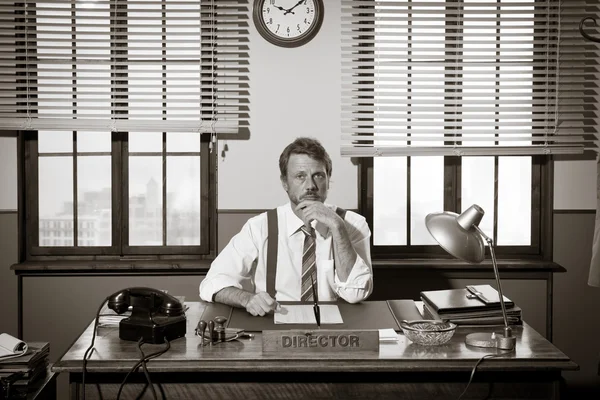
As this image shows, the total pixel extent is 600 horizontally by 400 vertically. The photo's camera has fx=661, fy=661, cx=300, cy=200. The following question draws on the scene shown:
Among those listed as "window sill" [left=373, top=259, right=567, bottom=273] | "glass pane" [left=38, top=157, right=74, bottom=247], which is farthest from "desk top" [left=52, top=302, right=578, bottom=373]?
"glass pane" [left=38, top=157, right=74, bottom=247]

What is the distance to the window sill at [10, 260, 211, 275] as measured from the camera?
360 cm

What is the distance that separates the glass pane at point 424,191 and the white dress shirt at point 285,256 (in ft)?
3.07

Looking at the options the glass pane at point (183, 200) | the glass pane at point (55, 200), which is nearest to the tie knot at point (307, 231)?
the glass pane at point (183, 200)

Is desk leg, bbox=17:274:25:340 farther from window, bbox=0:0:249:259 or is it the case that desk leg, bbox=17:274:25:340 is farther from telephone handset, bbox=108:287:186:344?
telephone handset, bbox=108:287:186:344

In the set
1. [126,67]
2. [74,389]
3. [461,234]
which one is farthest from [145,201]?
[461,234]

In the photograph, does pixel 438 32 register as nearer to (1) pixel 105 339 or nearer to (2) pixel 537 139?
(2) pixel 537 139

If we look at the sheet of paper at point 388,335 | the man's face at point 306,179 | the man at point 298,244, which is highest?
the man's face at point 306,179

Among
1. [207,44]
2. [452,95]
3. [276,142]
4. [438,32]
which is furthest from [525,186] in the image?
[207,44]

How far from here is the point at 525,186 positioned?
3799 mm

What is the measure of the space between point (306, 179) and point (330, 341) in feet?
3.48

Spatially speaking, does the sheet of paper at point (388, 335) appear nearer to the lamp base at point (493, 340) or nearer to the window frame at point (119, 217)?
the lamp base at point (493, 340)

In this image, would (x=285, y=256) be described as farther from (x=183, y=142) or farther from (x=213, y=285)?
(x=183, y=142)

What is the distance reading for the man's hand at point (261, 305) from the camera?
7.59 ft

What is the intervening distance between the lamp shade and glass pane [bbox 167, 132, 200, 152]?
1.98 meters
